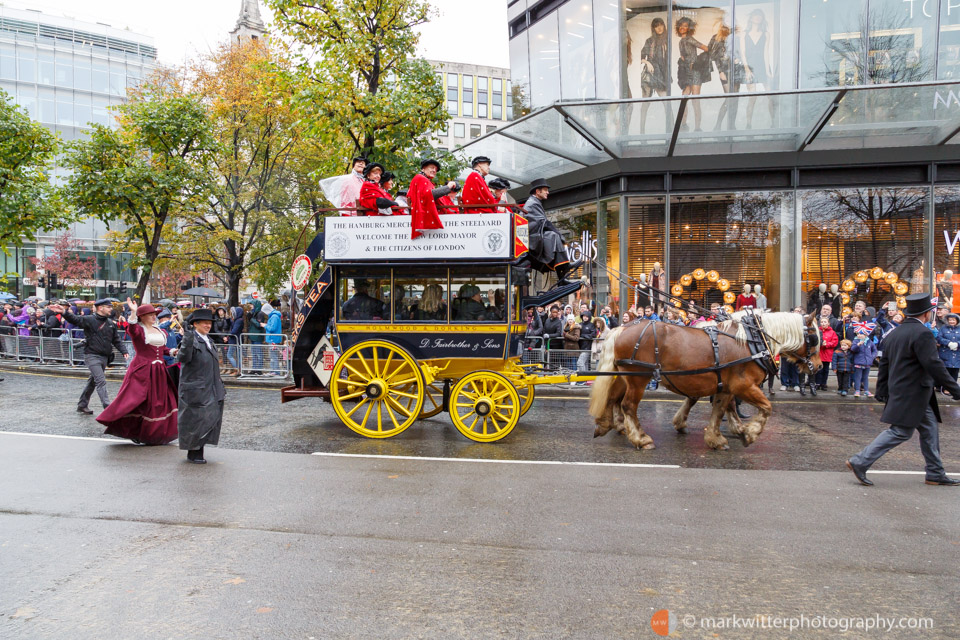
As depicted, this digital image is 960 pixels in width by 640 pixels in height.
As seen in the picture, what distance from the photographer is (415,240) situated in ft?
27.0

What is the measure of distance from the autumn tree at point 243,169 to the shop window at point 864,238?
16.3 meters

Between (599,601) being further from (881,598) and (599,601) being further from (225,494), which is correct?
(225,494)

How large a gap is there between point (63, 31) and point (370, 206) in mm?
59598

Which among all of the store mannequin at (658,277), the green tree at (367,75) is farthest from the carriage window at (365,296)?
the store mannequin at (658,277)

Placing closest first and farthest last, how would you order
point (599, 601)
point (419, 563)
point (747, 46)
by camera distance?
1. point (599, 601)
2. point (419, 563)
3. point (747, 46)

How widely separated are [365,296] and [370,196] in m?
1.30

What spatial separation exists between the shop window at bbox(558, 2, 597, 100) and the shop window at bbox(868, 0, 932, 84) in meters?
7.14

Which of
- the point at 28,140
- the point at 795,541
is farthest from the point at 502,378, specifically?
the point at 28,140

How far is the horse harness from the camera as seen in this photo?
25.8 feet

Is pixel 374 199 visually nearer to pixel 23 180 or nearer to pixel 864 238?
pixel 864 238

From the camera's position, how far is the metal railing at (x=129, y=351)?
15.0 metres

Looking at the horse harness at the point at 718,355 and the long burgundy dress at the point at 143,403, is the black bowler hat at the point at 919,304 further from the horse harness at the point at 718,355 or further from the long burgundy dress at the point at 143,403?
the long burgundy dress at the point at 143,403

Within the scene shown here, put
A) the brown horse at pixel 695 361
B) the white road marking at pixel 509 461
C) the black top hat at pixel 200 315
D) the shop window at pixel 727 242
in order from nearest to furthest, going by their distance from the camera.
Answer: the white road marking at pixel 509 461, the black top hat at pixel 200 315, the brown horse at pixel 695 361, the shop window at pixel 727 242

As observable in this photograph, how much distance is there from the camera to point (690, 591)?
12.9ft
